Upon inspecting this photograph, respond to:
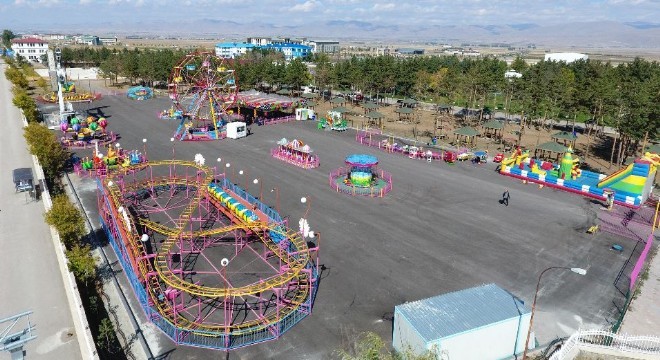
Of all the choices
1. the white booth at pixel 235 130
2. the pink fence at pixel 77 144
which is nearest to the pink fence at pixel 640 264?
the white booth at pixel 235 130

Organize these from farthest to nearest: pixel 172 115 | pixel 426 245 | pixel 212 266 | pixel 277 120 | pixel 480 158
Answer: pixel 277 120 < pixel 172 115 < pixel 480 158 < pixel 426 245 < pixel 212 266

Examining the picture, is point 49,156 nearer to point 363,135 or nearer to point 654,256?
point 363,135

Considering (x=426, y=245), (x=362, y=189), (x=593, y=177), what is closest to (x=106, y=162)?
(x=362, y=189)

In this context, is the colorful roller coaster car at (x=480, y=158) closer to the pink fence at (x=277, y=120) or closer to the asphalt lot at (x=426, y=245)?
the asphalt lot at (x=426, y=245)

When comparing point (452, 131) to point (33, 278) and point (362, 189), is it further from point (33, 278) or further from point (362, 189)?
point (33, 278)

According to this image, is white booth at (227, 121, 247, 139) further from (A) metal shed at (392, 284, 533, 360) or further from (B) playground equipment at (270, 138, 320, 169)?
(A) metal shed at (392, 284, 533, 360)
